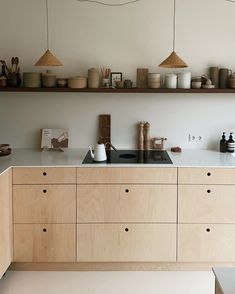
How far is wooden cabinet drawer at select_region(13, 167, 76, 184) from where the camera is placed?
3262mm

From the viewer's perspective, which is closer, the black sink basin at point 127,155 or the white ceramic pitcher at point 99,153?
the white ceramic pitcher at point 99,153

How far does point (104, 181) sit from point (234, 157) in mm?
1201

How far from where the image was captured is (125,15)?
151 inches

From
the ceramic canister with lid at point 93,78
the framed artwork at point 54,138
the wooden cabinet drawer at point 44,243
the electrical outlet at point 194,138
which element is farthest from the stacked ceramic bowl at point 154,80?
the wooden cabinet drawer at point 44,243

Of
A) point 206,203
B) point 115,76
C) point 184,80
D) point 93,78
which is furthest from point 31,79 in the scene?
point 206,203

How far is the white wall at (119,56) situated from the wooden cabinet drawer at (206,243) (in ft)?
3.10

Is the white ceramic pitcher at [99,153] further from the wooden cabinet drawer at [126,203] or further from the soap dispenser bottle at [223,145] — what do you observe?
the soap dispenser bottle at [223,145]

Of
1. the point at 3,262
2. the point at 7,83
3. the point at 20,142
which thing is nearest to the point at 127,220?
the point at 3,262

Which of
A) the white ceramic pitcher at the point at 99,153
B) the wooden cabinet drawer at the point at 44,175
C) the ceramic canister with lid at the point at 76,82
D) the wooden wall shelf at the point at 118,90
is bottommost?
the wooden cabinet drawer at the point at 44,175

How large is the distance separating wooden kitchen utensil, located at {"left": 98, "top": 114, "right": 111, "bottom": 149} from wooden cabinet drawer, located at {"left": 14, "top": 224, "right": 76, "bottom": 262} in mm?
993

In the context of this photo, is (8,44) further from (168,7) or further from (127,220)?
(127,220)

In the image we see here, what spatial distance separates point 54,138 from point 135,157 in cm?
84

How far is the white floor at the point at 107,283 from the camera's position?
10.2ft

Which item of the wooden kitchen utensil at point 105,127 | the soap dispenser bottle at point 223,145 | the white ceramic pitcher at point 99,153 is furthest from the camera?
the wooden kitchen utensil at point 105,127
